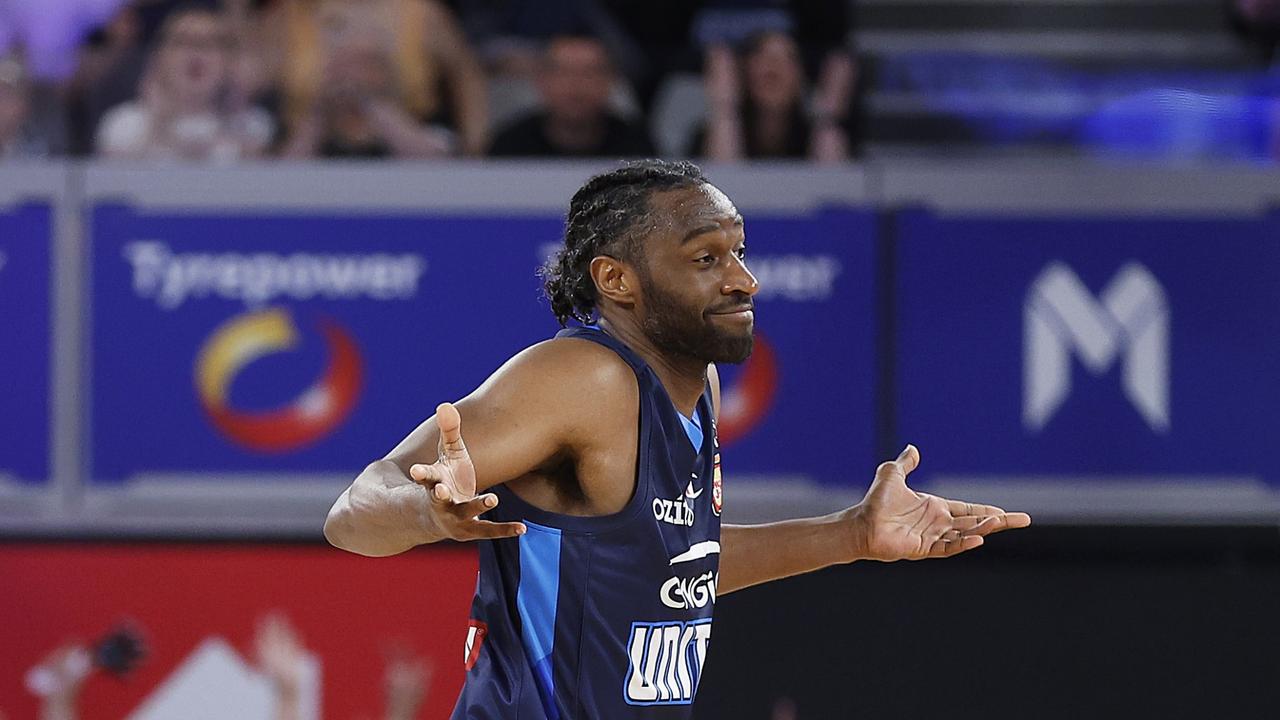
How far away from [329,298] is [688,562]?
2.90 metres

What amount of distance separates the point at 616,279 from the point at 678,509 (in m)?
0.41

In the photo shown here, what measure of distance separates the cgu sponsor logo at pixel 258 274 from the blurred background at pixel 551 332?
0.01 meters

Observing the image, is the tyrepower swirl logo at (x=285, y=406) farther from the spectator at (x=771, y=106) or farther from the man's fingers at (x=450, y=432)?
the man's fingers at (x=450, y=432)

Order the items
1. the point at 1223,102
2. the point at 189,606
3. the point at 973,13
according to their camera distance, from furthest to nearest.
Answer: the point at 973,13, the point at 1223,102, the point at 189,606

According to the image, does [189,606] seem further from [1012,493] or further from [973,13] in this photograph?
[973,13]

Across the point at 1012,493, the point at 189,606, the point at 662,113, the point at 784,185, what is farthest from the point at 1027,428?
the point at 189,606

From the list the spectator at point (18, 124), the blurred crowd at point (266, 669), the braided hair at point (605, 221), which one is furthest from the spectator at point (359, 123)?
the braided hair at point (605, 221)

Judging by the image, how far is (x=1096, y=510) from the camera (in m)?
5.56

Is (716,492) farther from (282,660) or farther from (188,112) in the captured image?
(188,112)

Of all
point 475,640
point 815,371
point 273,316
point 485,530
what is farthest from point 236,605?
point 485,530

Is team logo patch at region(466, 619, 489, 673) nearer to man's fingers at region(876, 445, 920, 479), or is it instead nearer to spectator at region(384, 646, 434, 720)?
man's fingers at region(876, 445, 920, 479)

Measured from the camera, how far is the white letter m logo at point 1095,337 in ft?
18.3

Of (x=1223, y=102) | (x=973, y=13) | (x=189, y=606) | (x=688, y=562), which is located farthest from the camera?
(x=973, y=13)

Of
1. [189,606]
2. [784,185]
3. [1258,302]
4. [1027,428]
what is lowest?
[189,606]
